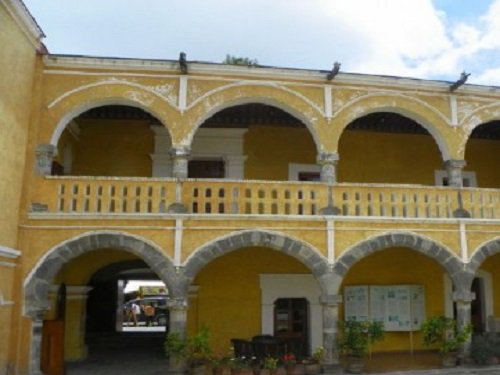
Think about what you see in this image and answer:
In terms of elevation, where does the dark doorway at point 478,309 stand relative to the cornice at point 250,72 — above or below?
Result: below

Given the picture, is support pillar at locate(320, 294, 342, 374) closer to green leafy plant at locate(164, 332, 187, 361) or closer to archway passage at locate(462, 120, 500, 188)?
green leafy plant at locate(164, 332, 187, 361)

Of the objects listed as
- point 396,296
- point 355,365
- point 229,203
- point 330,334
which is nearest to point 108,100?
point 229,203

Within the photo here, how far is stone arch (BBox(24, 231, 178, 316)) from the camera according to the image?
9086 millimetres

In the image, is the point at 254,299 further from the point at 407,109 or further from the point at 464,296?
the point at 407,109

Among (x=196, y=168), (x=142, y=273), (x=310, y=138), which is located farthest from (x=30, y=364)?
(x=142, y=273)

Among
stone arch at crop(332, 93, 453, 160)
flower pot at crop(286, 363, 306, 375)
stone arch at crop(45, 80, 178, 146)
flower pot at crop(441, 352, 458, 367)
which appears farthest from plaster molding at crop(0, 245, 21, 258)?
flower pot at crop(441, 352, 458, 367)

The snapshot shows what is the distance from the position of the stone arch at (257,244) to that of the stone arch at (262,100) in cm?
190

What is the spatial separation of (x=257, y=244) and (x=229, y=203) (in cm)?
86

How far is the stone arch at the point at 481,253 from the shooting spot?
10102 millimetres

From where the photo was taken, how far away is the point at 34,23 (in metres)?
9.34

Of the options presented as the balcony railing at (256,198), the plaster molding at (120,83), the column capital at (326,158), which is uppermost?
the plaster molding at (120,83)

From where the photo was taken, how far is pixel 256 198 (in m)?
9.73

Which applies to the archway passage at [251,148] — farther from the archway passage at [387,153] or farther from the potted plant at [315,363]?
the potted plant at [315,363]

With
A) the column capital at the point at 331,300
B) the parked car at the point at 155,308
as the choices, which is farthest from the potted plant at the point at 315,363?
the parked car at the point at 155,308
